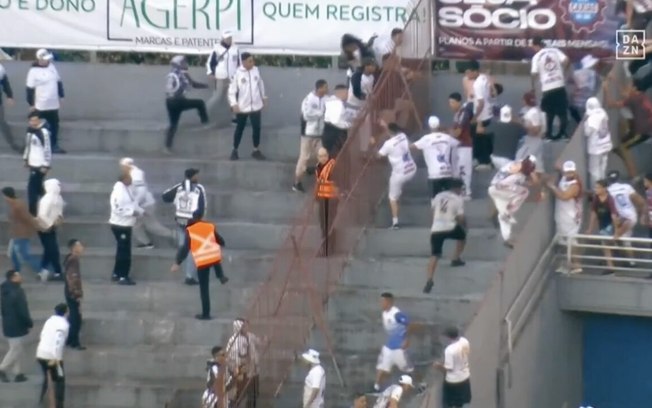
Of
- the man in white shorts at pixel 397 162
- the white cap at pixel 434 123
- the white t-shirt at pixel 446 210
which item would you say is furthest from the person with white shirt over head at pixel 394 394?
the white cap at pixel 434 123

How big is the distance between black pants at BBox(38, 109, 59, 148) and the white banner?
175cm

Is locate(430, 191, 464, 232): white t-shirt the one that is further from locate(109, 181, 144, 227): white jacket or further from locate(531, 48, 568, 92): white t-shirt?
locate(109, 181, 144, 227): white jacket

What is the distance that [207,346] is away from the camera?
21.1 m

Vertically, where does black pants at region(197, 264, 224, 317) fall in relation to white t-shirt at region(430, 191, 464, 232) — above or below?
below

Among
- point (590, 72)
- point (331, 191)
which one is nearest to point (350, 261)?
point (331, 191)

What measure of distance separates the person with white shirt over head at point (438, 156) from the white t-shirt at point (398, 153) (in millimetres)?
181

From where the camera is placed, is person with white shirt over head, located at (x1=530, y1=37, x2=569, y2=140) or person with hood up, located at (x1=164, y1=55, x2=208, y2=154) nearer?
person with white shirt over head, located at (x1=530, y1=37, x2=569, y2=140)

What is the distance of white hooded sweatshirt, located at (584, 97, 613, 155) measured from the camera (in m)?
22.0

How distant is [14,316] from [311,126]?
4.95 meters

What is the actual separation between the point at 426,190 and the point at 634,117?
2848 mm

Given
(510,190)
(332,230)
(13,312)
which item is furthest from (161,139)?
(510,190)

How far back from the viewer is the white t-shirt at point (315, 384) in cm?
1903

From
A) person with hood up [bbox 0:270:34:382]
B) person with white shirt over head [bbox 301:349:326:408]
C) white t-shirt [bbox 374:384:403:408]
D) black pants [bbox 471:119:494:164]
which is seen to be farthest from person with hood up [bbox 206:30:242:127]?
white t-shirt [bbox 374:384:403:408]

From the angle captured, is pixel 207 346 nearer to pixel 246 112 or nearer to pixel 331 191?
pixel 331 191
